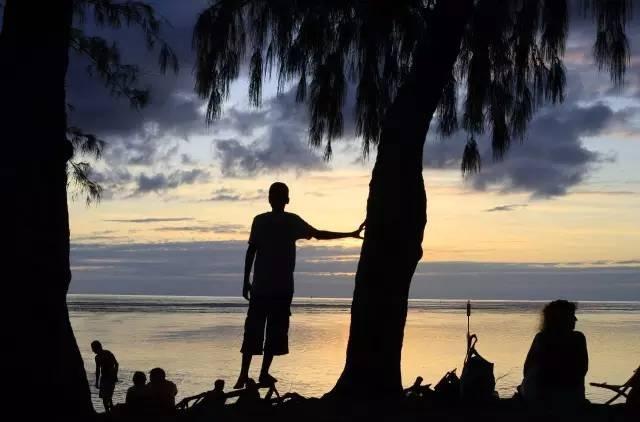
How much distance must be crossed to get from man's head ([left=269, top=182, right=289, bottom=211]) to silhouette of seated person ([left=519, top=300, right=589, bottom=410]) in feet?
7.40

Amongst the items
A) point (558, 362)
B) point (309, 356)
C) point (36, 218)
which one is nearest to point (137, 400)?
point (36, 218)

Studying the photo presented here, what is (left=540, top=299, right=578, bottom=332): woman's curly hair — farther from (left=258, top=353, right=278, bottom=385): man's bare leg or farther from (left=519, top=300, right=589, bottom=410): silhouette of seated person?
(left=258, top=353, right=278, bottom=385): man's bare leg

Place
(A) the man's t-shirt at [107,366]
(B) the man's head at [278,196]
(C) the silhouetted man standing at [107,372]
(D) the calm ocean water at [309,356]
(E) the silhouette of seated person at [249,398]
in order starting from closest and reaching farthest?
(E) the silhouette of seated person at [249,398]
(B) the man's head at [278,196]
(C) the silhouetted man standing at [107,372]
(A) the man's t-shirt at [107,366]
(D) the calm ocean water at [309,356]

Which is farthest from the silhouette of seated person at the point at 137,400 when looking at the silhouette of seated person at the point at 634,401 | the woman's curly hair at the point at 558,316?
the silhouette of seated person at the point at 634,401

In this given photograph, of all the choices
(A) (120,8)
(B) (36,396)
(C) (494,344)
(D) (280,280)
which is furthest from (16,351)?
(C) (494,344)

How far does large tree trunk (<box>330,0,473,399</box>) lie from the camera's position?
8086 millimetres

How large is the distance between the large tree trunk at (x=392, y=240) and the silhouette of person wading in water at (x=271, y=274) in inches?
30.5

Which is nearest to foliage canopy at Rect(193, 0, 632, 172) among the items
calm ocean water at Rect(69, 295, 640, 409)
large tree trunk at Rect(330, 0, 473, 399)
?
large tree trunk at Rect(330, 0, 473, 399)

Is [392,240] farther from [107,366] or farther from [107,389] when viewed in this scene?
[107,366]

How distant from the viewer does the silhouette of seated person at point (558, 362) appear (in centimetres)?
741

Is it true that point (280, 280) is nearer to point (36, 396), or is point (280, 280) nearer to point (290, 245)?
point (290, 245)

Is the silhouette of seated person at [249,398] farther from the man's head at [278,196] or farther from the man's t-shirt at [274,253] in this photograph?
the man's head at [278,196]

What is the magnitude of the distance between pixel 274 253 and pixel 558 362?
2388 mm

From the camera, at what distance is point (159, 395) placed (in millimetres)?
7199
